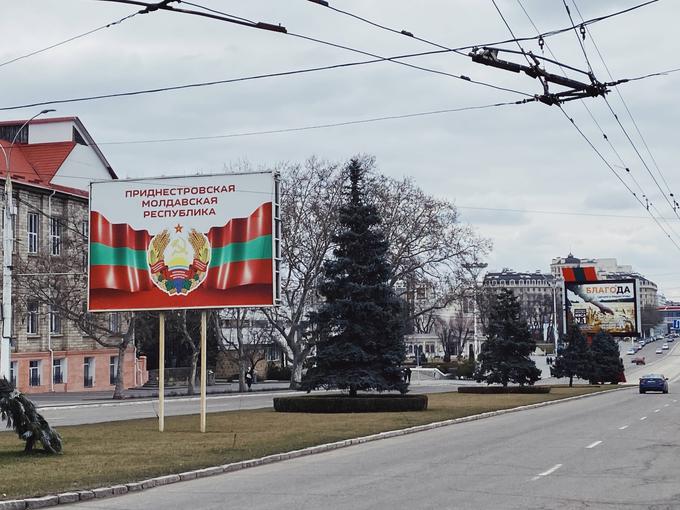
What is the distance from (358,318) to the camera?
42156mm

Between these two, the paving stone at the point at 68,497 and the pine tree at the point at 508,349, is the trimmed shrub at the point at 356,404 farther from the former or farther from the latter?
the pine tree at the point at 508,349

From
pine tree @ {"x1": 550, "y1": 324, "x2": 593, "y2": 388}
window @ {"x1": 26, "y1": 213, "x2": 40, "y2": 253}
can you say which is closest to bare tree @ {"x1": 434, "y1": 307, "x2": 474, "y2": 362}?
pine tree @ {"x1": 550, "y1": 324, "x2": 593, "y2": 388}

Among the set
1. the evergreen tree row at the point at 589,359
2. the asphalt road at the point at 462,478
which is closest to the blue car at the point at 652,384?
the evergreen tree row at the point at 589,359

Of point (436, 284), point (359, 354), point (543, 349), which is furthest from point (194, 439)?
point (543, 349)

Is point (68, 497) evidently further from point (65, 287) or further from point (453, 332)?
point (453, 332)

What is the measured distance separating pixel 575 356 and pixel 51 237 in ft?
141

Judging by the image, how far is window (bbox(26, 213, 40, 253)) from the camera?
215 feet

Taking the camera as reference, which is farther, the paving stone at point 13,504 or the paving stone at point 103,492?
the paving stone at point 103,492

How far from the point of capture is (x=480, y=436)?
25.7 metres

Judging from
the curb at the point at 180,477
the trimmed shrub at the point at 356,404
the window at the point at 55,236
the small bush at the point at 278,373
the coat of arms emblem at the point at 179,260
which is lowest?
the small bush at the point at 278,373

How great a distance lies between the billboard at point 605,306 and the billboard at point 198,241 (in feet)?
192

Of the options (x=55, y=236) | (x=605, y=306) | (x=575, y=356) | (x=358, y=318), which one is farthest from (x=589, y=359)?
(x=358, y=318)

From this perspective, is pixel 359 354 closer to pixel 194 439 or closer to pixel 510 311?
pixel 194 439

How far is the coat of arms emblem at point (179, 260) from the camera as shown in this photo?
26781 mm
